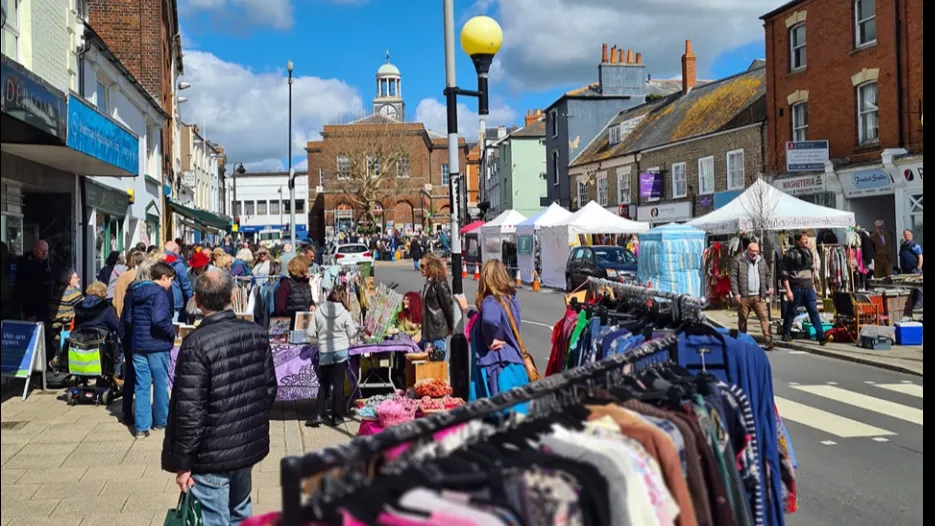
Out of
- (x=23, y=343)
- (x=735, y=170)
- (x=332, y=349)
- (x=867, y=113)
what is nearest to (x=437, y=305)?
(x=332, y=349)

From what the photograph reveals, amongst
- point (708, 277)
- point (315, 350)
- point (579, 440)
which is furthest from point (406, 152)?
point (579, 440)

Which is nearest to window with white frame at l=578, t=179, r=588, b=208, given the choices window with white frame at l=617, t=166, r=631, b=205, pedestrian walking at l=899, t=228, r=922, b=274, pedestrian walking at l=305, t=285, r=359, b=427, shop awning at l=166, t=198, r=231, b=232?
window with white frame at l=617, t=166, r=631, b=205

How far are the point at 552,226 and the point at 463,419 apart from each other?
25.6m

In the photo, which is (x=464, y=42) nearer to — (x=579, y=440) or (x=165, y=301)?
(x=165, y=301)

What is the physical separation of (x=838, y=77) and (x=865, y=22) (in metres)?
1.81

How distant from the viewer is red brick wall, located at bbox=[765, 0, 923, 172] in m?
21.1

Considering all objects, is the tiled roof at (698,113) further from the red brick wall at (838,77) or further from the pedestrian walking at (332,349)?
the pedestrian walking at (332,349)

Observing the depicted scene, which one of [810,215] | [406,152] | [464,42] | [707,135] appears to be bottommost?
[810,215]

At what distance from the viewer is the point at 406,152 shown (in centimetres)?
6588

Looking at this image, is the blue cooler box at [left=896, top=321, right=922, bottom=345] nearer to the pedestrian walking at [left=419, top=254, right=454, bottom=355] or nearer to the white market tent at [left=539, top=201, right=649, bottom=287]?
the pedestrian walking at [left=419, top=254, right=454, bottom=355]

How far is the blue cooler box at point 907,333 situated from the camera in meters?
11.9

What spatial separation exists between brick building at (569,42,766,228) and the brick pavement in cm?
2333

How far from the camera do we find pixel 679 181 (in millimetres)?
33094

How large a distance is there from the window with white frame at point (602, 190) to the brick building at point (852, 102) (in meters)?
13.8
